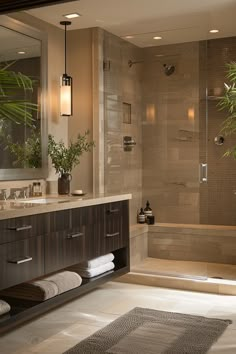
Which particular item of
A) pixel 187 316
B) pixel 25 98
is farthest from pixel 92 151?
pixel 187 316

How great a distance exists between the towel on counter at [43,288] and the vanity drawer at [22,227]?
1.19 feet

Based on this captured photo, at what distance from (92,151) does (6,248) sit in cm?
199

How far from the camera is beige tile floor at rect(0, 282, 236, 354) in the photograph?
2.80 m

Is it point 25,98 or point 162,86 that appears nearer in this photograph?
point 25,98

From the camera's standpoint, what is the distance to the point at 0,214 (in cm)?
257

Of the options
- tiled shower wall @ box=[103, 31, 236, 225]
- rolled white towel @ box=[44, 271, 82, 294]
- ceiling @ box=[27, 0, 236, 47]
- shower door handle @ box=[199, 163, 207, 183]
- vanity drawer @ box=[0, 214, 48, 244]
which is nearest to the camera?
vanity drawer @ box=[0, 214, 48, 244]

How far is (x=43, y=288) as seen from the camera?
3.02 m


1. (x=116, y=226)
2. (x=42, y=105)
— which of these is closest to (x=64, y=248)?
(x=116, y=226)

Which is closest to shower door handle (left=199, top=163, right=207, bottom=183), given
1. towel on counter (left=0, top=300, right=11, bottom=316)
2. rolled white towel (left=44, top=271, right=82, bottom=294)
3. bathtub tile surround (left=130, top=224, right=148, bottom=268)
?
bathtub tile surround (left=130, top=224, right=148, bottom=268)

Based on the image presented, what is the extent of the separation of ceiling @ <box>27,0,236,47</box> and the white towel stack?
199 centimetres

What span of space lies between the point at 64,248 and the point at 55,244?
109 mm

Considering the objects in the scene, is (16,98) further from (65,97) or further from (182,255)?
(182,255)

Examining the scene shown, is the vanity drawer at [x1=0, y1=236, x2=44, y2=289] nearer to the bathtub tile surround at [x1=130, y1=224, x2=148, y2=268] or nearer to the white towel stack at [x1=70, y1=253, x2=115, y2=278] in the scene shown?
the white towel stack at [x1=70, y1=253, x2=115, y2=278]

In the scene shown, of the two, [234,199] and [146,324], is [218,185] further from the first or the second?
[146,324]
